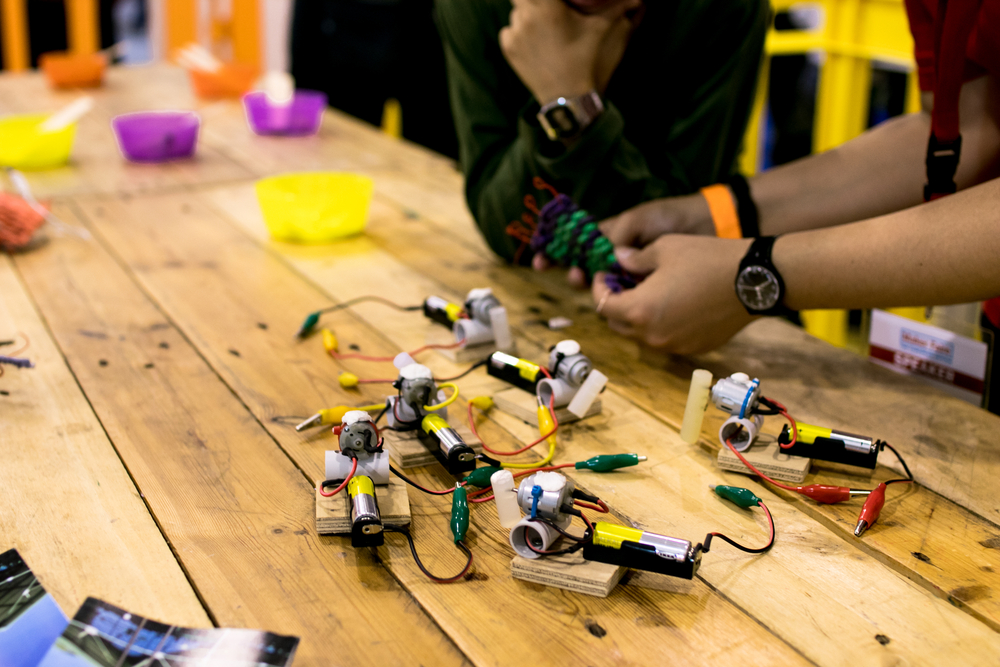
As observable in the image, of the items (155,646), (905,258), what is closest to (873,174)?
(905,258)

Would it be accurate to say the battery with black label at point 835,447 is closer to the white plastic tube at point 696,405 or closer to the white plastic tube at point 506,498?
the white plastic tube at point 696,405

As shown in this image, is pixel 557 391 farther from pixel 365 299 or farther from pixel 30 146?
pixel 30 146

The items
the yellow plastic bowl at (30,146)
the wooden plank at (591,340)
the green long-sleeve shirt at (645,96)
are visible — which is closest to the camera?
the wooden plank at (591,340)

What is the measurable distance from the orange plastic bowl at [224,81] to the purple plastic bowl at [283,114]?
1.22ft

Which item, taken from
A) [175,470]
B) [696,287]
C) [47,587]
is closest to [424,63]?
[696,287]

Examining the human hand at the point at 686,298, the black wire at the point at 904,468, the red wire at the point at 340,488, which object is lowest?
the red wire at the point at 340,488

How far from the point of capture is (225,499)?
729mm

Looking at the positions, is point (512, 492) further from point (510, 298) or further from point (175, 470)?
point (510, 298)

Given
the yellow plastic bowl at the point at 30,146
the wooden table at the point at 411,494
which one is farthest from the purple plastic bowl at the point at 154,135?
the wooden table at the point at 411,494

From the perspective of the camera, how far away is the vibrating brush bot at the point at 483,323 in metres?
1.00

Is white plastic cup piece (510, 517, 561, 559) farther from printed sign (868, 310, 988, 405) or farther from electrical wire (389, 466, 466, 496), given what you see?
printed sign (868, 310, 988, 405)

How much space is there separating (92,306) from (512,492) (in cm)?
74

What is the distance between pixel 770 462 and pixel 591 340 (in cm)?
35

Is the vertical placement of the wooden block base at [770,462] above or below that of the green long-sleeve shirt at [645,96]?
below
